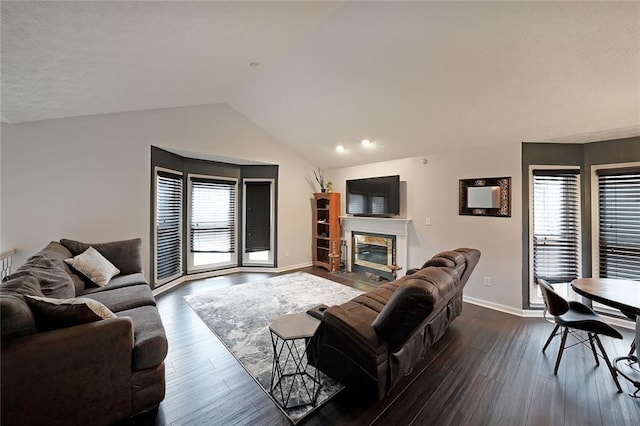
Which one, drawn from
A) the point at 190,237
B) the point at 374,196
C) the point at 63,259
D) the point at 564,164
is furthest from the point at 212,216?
the point at 564,164

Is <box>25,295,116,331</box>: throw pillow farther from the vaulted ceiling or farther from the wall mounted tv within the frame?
the wall mounted tv

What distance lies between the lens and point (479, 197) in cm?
364

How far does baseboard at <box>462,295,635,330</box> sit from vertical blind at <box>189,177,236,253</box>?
4679 mm

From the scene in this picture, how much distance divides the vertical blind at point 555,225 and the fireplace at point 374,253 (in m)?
2.13

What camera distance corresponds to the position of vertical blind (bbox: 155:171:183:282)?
4.19 meters

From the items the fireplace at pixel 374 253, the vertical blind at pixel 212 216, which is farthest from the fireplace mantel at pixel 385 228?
the vertical blind at pixel 212 216

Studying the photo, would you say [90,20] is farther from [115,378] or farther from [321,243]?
[321,243]

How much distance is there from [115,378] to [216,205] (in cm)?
405

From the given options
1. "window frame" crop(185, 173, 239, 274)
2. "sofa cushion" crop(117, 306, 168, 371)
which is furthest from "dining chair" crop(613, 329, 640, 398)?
"window frame" crop(185, 173, 239, 274)

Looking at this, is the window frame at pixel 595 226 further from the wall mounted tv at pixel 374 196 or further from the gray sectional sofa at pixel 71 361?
the gray sectional sofa at pixel 71 361

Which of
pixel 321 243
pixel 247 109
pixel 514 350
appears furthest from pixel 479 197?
pixel 247 109

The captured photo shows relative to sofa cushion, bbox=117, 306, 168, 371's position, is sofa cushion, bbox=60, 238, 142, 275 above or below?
above

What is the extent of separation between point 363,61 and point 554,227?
341 centimetres

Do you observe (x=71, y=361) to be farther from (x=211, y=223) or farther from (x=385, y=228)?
(x=385, y=228)
